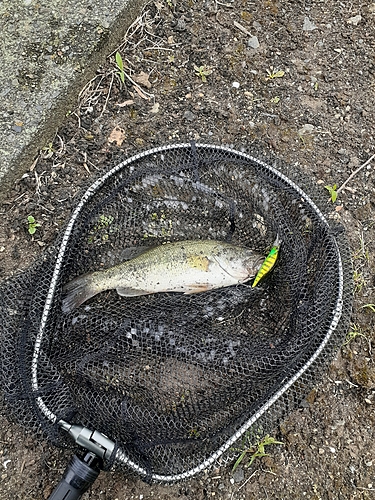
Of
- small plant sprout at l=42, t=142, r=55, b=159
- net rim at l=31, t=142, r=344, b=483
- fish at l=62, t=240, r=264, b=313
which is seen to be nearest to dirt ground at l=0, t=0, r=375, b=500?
small plant sprout at l=42, t=142, r=55, b=159

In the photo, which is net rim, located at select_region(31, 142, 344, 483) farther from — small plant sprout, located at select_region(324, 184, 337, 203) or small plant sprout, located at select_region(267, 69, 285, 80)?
small plant sprout, located at select_region(267, 69, 285, 80)

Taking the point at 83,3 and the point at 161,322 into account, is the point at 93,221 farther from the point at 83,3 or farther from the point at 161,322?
the point at 83,3

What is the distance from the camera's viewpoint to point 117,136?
3668 mm

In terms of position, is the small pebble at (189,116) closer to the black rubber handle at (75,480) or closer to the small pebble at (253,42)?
the small pebble at (253,42)

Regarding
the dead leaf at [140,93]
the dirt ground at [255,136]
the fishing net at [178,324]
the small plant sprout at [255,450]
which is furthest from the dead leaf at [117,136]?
the small plant sprout at [255,450]

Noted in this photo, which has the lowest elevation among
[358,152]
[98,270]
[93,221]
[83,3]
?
[358,152]

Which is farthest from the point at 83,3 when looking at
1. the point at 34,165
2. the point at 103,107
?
the point at 34,165

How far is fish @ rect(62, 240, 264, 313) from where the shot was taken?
10.7ft

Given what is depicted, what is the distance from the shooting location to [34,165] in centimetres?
355

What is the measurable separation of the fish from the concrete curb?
1061 millimetres

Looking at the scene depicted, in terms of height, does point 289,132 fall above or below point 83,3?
below

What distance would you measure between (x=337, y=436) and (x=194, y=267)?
1418mm

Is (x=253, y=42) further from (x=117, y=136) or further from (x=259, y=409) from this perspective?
(x=259, y=409)

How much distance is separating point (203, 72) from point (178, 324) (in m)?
1.93
